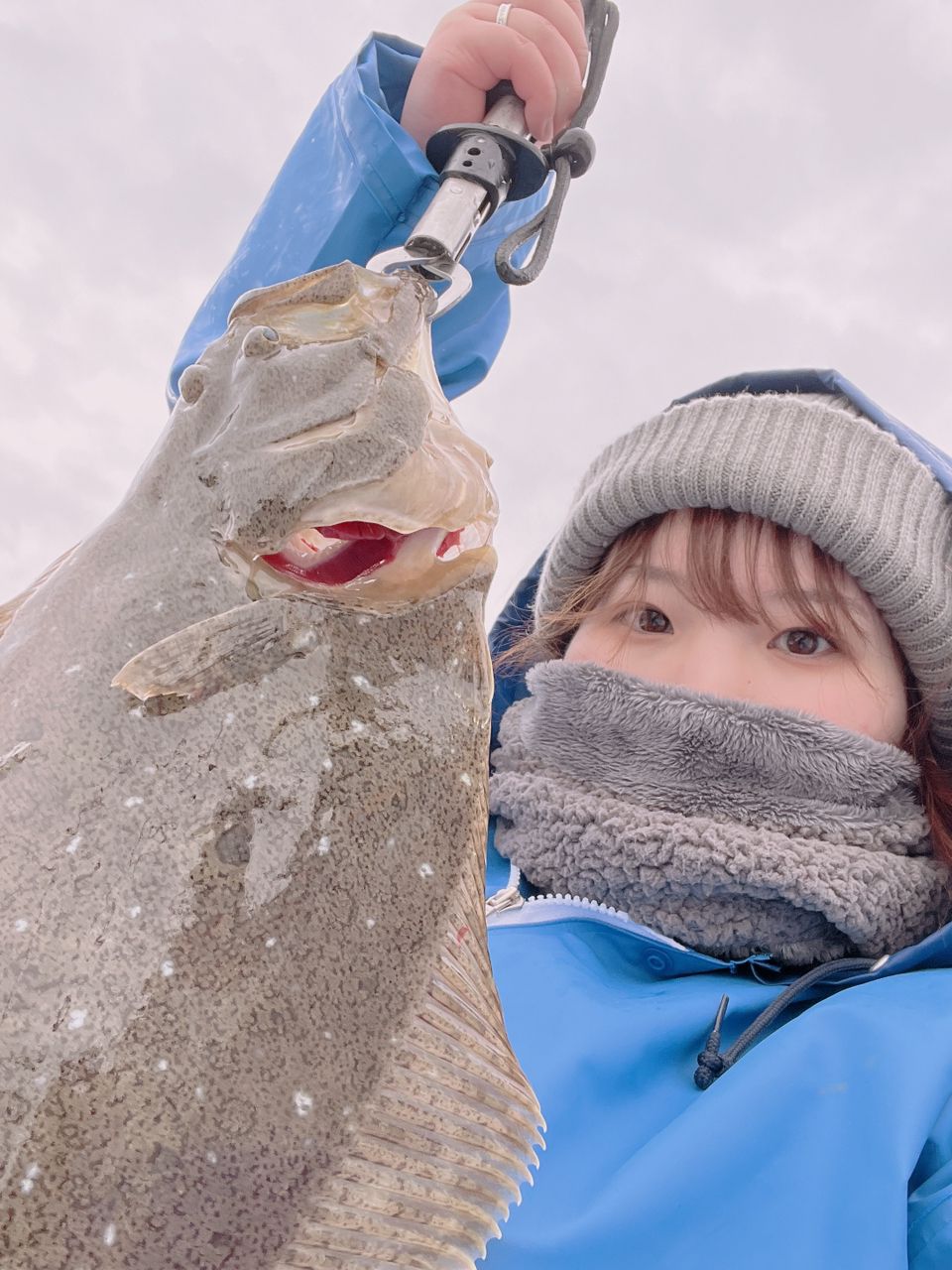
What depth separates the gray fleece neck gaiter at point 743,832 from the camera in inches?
91.0

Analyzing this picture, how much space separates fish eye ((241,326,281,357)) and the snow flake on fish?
4.04 ft

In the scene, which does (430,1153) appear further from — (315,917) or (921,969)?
(921,969)

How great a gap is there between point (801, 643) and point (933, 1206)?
1.35m

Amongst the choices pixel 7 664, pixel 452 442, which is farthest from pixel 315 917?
pixel 452 442

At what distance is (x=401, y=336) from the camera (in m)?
1.65

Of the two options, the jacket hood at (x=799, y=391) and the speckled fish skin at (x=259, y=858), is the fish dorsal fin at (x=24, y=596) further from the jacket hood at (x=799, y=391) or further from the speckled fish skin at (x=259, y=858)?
the jacket hood at (x=799, y=391)

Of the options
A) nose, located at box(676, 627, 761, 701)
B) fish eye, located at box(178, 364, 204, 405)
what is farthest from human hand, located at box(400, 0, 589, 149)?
nose, located at box(676, 627, 761, 701)

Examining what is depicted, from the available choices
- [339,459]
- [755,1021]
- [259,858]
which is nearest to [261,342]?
[339,459]

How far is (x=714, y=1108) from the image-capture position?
1.84m

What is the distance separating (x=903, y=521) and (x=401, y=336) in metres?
1.75

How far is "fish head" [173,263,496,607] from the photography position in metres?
1.50

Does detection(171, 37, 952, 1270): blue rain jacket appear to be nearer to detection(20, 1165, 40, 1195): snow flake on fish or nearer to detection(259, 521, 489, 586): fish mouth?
detection(20, 1165, 40, 1195): snow flake on fish

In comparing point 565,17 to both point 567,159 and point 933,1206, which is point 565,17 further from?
point 933,1206

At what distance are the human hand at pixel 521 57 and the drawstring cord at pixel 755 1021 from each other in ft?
7.34
